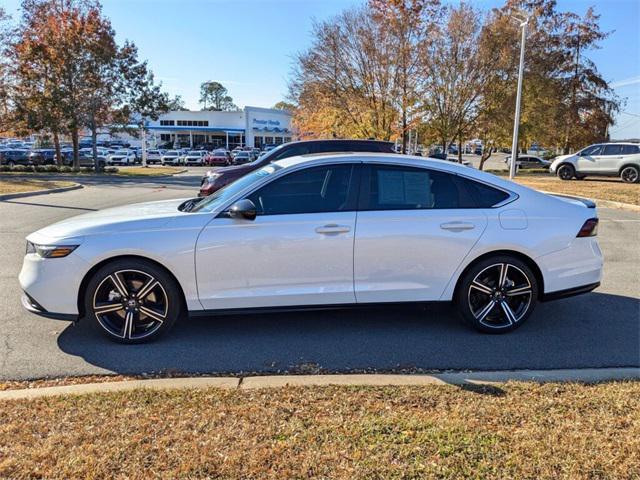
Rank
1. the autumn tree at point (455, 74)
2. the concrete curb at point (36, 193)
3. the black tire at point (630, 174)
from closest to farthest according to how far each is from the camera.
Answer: the concrete curb at point (36, 193), the black tire at point (630, 174), the autumn tree at point (455, 74)

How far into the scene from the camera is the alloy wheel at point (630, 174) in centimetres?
2177

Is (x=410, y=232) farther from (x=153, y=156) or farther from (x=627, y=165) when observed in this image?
(x=153, y=156)

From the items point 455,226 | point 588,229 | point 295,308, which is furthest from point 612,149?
point 295,308

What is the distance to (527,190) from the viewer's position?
4738 mm

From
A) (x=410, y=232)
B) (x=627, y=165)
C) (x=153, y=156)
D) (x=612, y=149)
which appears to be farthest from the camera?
(x=153, y=156)

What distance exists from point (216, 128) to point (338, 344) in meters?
76.8

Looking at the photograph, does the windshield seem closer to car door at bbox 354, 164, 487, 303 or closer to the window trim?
the window trim

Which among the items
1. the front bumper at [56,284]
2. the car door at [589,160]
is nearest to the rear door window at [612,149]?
the car door at [589,160]

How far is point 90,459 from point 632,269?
23.6 ft

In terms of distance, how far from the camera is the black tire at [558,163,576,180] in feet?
78.6

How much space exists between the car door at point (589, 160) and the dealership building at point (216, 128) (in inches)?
2215

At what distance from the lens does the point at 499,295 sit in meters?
4.64

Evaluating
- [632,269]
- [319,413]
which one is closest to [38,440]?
[319,413]

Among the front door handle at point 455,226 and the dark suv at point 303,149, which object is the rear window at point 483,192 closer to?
the front door handle at point 455,226
